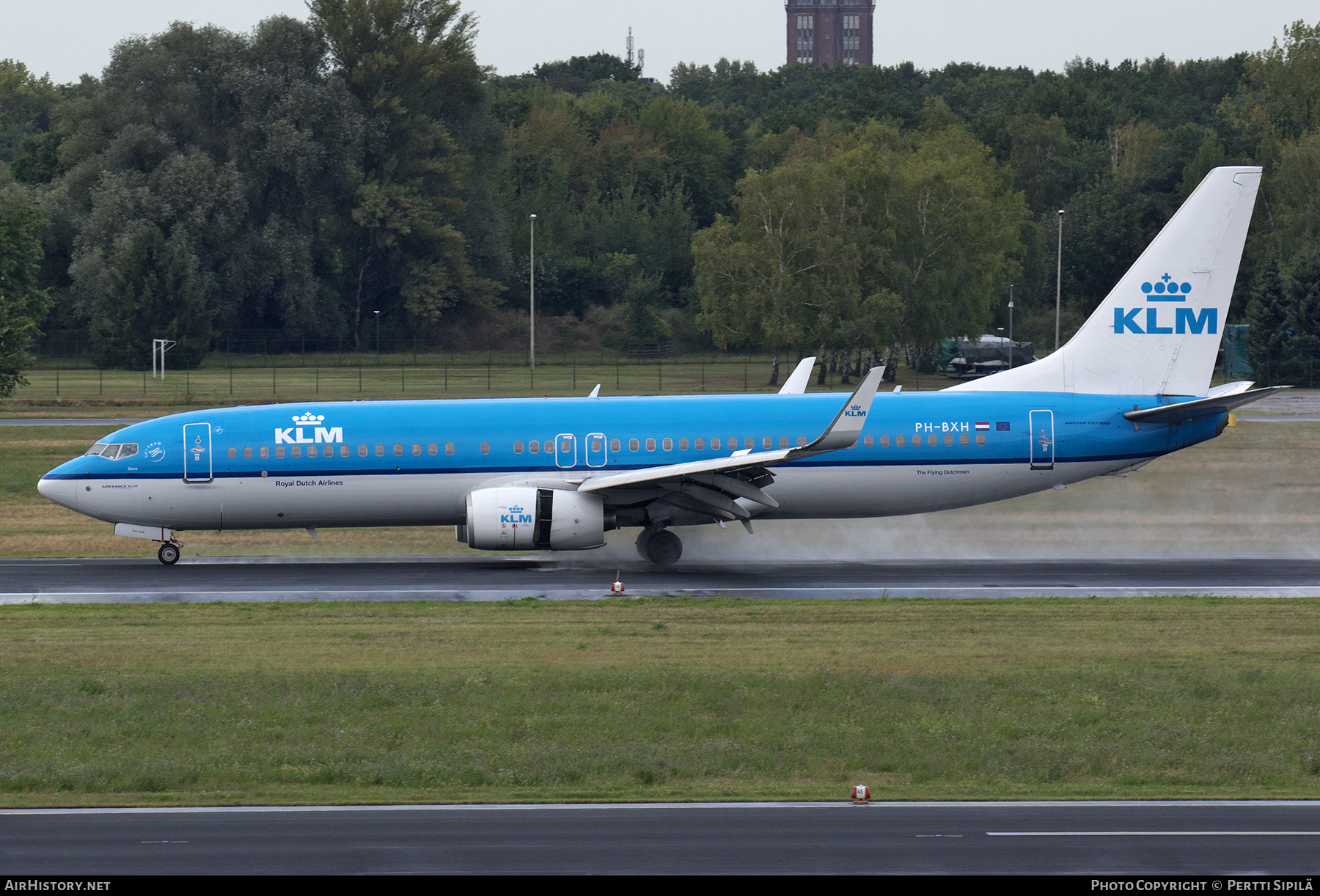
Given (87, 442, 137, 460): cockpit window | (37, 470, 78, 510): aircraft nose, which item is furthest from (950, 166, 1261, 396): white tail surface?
(37, 470, 78, 510): aircraft nose

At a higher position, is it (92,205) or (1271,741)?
(92,205)

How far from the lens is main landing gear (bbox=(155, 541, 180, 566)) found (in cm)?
3178

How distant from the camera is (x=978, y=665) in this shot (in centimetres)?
2031

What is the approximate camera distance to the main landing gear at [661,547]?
101 ft

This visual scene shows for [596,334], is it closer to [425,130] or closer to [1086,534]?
[425,130]

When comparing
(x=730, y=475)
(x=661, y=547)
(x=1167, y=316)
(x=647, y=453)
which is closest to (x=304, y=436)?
(x=647, y=453)

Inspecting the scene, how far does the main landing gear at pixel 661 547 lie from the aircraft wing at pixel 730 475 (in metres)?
0.97

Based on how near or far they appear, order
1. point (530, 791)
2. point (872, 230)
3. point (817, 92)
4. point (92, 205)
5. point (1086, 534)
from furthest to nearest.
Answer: point (817, 92), point (92, 205), point (872, 230), point (1086, 534), point (530, 791)

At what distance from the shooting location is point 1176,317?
107ft

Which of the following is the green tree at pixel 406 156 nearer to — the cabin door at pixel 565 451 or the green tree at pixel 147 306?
the green tree at pixel 147 306

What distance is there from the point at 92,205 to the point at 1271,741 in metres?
103

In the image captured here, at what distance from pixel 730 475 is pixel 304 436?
9.32 metres

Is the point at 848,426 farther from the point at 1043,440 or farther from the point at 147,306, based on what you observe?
A: the point at 147,306
